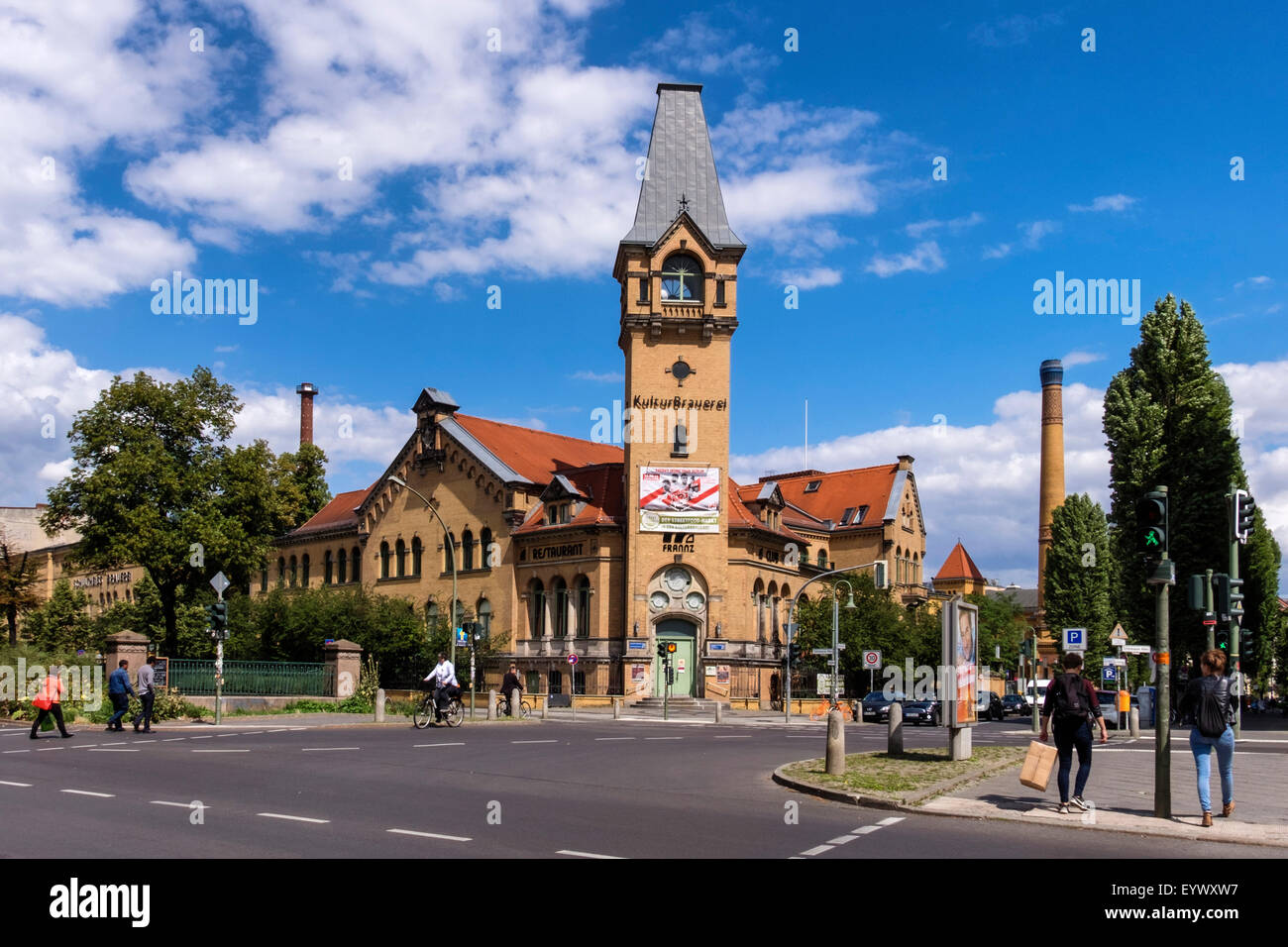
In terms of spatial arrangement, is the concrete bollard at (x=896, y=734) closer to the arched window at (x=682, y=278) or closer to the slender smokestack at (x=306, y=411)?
the arched window at (x=682, y=278)

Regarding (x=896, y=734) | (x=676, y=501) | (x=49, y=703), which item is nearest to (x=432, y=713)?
(x=49, y=703)

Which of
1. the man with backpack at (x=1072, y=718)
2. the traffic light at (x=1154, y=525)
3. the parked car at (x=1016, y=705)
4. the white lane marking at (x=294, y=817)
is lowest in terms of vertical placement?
the parked car at (x=1016, y=705)

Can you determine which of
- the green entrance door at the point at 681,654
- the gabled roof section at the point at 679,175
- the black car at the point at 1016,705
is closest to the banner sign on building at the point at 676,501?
the green entrance door at the point at 681,654

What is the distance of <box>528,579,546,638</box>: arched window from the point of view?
184 feet

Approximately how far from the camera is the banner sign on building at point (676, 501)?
52.4m

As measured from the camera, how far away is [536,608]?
56.4 metres

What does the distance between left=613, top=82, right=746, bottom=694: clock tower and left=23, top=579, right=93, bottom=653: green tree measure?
34.4m

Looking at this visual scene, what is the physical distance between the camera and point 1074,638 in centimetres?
2775

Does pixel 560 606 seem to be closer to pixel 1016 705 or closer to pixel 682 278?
pixel 682 278

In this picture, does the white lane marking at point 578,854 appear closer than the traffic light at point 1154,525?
Yes

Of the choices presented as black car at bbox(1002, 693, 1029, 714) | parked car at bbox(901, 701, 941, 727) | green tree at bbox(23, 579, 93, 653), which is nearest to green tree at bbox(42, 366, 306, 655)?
green tree at bbox(23, 579, 93, 653)

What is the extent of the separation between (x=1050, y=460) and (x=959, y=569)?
1735 cm
